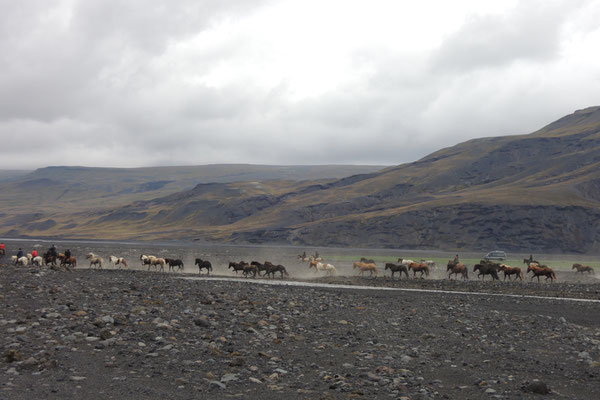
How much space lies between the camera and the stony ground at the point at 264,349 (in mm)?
12383

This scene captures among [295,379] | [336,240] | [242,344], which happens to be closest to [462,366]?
[295,379]

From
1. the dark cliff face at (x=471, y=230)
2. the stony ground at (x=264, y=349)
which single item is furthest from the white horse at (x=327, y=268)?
the dark cliff face at (x=471, y=230)

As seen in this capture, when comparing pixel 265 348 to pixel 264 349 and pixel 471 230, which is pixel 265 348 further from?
pixel 471 230

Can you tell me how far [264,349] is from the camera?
52.4 feet

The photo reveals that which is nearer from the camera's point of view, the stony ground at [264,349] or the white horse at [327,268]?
the stony ground at [264,349]

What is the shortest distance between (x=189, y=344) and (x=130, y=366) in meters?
2.39

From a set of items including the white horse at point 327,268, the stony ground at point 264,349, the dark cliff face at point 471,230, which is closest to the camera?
the stony ground at point 264,349

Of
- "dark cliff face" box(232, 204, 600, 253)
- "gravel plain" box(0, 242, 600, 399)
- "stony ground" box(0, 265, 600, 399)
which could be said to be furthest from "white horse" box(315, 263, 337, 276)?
"dark cliff face" box(232, 204, 600, 253)

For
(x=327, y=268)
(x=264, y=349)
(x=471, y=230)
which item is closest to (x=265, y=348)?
(x=264, y=349)

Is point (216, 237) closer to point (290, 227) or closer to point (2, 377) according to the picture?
point (290, 227)

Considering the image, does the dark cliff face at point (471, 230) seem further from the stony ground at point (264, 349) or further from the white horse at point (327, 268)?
the stony ground at point (264, 349)

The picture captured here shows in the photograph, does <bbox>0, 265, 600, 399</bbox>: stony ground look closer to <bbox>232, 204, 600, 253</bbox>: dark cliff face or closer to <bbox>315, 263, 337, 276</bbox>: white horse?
<bbox>315, 263, 337, 276</bbox>: white horse

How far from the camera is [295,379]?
527 inches

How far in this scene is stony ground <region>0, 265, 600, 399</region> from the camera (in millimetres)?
12383
